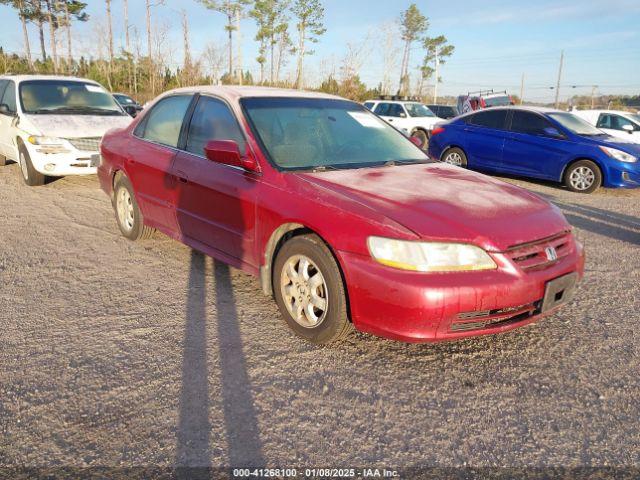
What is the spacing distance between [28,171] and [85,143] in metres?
1.04

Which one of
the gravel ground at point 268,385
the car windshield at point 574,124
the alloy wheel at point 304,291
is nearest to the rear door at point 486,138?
the car windshield at point 574,124

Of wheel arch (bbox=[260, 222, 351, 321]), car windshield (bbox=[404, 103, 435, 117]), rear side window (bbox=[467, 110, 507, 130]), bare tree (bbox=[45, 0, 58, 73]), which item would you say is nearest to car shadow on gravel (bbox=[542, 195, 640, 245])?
rear side window (bbox=[467, 110, 507, 130])

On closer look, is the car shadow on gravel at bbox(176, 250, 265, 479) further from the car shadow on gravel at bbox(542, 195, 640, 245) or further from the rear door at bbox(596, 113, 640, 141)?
the rear door at bbox(596, 113, 640, 141)

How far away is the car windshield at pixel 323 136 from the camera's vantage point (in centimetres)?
361

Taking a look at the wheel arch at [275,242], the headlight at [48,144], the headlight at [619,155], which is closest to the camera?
the wheel arch at [275,242]

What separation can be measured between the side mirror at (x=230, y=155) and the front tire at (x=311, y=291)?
2.17 ft

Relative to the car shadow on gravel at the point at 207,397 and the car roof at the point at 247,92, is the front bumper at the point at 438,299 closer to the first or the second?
the car shadow on gravel at the point at 207,397

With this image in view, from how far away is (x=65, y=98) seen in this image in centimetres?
816

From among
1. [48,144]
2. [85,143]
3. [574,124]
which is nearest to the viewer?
[48,144]

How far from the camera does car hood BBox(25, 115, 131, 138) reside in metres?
7.36

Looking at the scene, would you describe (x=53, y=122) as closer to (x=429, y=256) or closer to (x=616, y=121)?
(x=429, y=256)

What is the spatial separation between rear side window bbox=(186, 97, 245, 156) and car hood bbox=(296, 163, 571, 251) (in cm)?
81

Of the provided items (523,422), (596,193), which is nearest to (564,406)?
(523,422)

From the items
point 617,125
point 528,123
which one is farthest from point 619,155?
point 617,125
